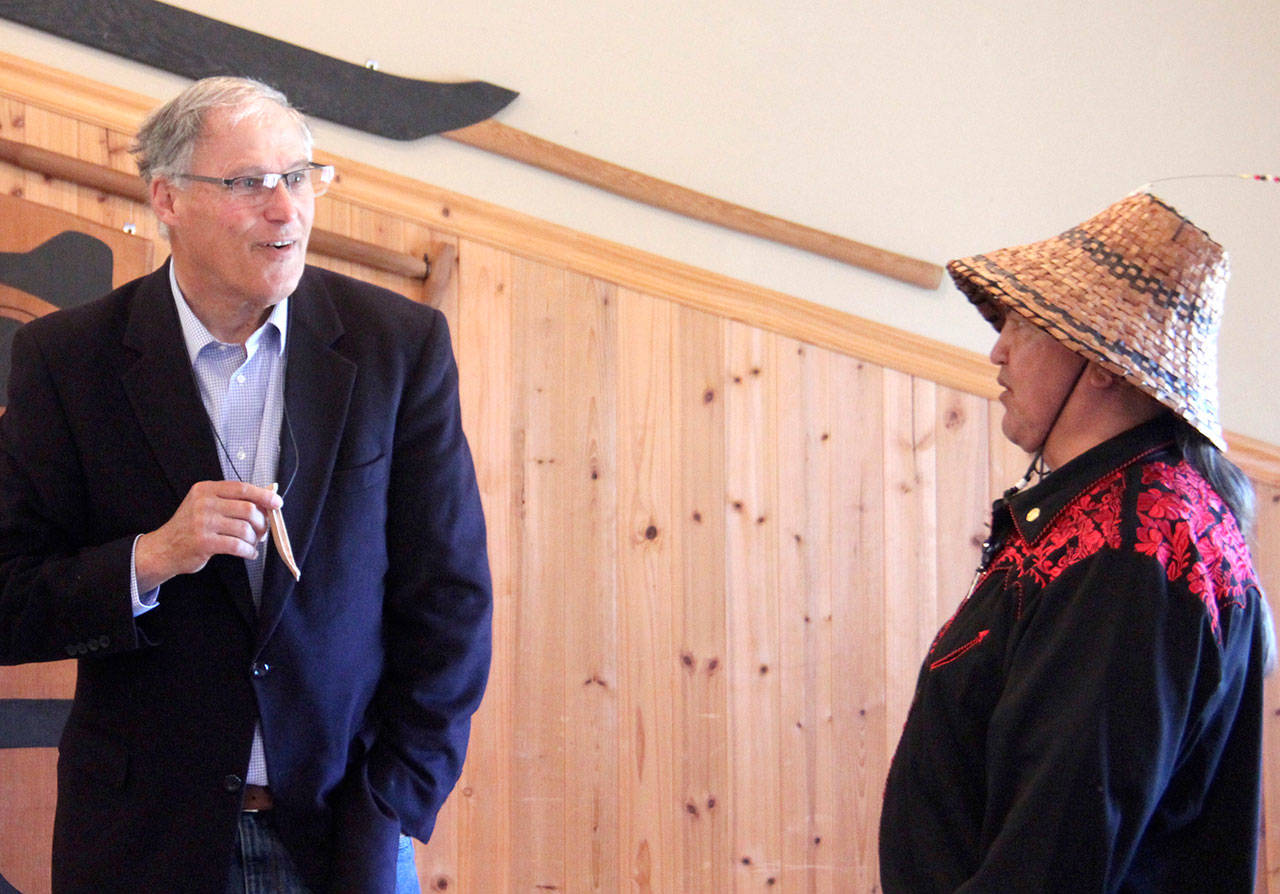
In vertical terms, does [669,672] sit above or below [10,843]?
above

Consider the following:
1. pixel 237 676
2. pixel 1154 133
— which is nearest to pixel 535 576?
pixel 237 676

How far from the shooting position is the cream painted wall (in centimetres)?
272

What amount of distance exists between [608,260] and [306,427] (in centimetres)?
140

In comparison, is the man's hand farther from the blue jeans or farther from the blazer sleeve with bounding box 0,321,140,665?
the blue jeans

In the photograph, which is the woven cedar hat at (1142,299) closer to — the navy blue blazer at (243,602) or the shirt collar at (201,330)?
the navy blue blazer at (243,602)

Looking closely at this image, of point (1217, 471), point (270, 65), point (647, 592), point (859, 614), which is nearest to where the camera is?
point (1217, 471)

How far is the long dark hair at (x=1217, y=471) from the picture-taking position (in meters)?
1.32

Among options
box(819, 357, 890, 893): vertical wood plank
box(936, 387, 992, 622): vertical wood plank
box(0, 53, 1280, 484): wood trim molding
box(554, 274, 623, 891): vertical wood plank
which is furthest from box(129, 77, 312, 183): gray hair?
box(936, 387, 992, 622): vertical wood plank

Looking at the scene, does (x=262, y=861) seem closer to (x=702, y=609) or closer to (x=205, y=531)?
(x=205, y=531)

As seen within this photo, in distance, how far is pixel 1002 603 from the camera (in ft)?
4.34

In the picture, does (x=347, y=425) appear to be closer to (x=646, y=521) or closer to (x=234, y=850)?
(x=234, y=850)

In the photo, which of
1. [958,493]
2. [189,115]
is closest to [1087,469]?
[189,115]

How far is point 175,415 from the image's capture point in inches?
58.5

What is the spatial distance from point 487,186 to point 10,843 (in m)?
1.59
